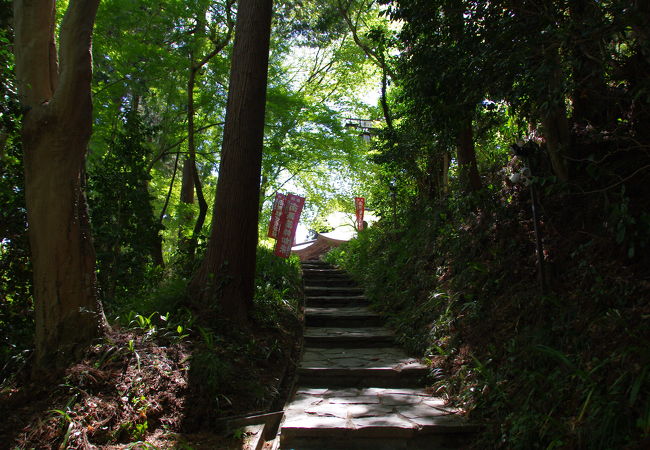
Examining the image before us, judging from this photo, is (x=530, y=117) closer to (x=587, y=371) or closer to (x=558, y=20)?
(x=558, y=20)

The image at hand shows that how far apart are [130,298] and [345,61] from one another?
12.4 m

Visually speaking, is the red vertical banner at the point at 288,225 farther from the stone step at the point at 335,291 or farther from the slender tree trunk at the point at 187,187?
the slender tree trunk at the point at 187,187

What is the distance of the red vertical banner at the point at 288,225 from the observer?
1051cm

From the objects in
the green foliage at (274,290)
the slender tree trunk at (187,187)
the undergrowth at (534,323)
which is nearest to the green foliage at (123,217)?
the green foliage at (274,290)

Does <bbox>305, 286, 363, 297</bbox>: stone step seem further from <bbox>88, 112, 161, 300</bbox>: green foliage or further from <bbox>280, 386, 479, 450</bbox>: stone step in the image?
<bbox>280, 386, 479, 450</bbox>: stone step

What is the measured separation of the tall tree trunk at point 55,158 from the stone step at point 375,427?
6.46 ft

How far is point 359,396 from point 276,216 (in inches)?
273

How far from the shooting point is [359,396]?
174 inches

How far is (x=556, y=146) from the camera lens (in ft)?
14.0

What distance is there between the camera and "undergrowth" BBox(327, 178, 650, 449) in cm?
271

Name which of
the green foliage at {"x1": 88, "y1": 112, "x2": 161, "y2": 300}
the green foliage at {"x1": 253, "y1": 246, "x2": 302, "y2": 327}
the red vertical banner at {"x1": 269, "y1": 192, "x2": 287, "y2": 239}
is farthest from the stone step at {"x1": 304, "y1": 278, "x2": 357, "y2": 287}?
the green foliage at {"x1": 88, "y1": 112, "x2": 161, "y2": 300}

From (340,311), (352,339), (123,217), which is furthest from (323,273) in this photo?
(123,217)

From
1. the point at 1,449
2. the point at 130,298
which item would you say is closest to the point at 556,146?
the point at 1,449

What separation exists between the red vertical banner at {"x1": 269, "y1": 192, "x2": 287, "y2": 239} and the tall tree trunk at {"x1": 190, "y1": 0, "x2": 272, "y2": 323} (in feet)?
16.8
